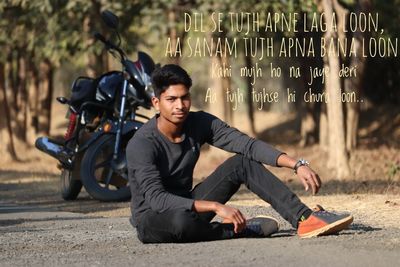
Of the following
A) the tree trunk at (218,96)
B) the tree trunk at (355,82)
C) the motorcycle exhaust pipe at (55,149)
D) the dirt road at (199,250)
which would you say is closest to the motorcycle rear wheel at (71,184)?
the motorcycle exhaust pipe at (55,149)

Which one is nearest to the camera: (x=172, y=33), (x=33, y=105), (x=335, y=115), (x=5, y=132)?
(x=335, y=115)

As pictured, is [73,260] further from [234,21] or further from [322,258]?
[234,21]

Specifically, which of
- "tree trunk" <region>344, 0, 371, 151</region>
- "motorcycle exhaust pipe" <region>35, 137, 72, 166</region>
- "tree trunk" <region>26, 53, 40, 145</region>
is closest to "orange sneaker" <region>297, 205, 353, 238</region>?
"motorcycle exhaust pipe" <region>35, 137, 72, 166</region>

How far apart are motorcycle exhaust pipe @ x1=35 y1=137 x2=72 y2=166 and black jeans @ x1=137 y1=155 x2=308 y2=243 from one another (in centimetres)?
517

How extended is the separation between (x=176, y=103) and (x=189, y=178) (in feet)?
1.87

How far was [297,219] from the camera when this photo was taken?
7.76 metres

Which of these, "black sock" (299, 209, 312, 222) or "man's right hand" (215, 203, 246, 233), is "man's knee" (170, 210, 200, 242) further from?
"black sock" (299, 209, 312, 222)

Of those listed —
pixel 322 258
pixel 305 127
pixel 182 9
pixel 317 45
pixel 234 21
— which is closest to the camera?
pixel 322 258

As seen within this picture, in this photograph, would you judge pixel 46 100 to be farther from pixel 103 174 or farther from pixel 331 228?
pixel 331 228

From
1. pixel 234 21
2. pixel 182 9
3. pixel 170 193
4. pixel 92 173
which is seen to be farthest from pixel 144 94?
pixel 182 9

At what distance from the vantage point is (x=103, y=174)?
502 inches

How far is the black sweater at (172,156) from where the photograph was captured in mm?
7703

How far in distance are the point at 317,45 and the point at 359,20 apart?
5.29 meters

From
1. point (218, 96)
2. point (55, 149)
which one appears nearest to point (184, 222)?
point (55, 149)
